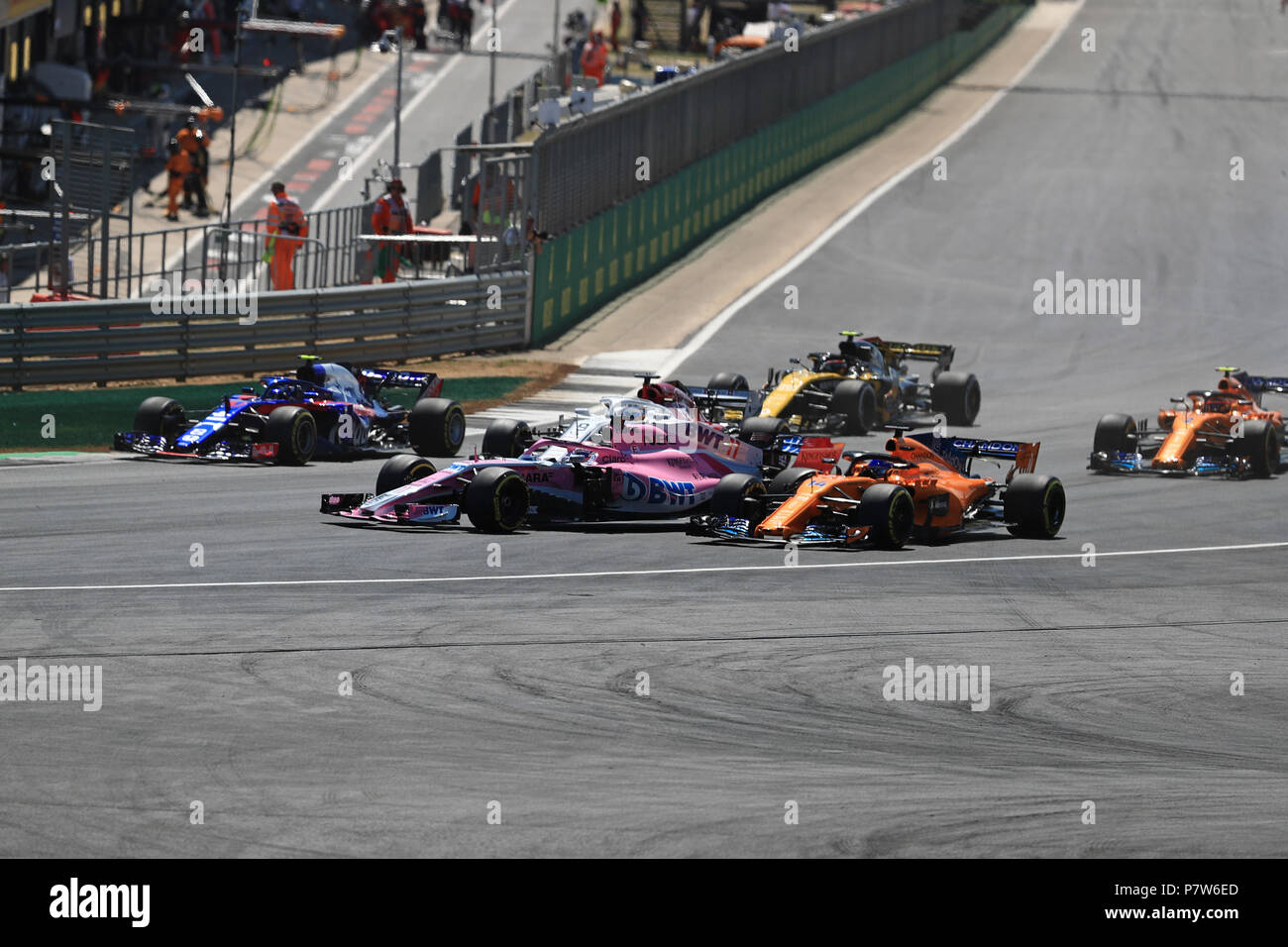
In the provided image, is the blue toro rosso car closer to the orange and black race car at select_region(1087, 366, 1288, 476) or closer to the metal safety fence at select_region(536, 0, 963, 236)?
the orange and black race car at select_region(1087, 366, 1288, 476)

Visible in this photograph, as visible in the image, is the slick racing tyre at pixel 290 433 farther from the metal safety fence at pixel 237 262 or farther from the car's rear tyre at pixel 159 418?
the metal safety fence at pixel 237 262

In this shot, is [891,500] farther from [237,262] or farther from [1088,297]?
[1088,297]

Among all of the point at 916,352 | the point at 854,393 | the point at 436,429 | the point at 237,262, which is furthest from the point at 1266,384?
the point at 237,262

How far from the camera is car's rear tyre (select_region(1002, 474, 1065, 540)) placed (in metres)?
18.7

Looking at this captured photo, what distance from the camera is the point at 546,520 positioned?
18219mm

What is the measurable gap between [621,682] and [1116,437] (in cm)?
1268

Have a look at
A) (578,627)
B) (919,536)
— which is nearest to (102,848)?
(578,627)

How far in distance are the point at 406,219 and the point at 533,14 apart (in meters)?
35.1

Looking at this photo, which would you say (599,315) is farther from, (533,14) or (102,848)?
(533,14)

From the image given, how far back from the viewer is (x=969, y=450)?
19391 mm

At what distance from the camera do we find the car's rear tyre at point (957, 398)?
2700 cm

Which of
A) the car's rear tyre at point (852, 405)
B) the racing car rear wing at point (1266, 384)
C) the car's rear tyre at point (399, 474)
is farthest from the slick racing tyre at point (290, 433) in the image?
the racing car rear wing at point (1266, 384)

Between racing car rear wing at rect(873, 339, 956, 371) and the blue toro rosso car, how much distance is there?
746 centimetres
